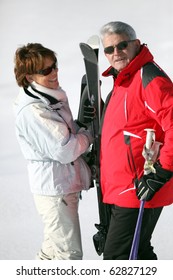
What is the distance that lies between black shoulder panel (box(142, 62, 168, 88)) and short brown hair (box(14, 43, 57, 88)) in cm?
48

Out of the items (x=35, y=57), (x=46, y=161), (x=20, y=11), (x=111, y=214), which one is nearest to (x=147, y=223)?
(x=111, y=214)

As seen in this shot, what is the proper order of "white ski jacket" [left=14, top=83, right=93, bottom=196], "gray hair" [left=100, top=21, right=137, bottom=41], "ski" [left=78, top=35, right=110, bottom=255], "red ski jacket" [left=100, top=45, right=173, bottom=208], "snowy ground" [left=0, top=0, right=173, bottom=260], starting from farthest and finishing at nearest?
1. "snowy ground" [left=0, top=0, right=173, bottom=260]
2. "ski" [left=78, top=35, right=110, bottom=255]
3. "white ski jacket" [left=14, top=83, right=93, bottom=196]
4. "gray hair" [left=100, top=21, right=137, bottom=41]
5. "red ski jacket" [left=100, top=45, right=173, bottom=208]

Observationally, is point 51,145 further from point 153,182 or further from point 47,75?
point 153,182

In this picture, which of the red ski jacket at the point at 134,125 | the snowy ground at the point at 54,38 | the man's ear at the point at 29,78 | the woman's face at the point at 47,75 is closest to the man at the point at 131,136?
the red ski jacket at the point at 134,125

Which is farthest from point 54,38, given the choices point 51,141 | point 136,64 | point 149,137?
point 149,137

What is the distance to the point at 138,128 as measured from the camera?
6.59ft

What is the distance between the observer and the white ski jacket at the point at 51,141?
219cm

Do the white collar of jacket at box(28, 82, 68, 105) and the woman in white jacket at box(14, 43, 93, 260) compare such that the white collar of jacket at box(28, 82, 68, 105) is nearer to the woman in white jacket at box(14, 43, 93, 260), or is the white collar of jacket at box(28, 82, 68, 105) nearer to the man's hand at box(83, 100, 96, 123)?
the woman in white jacket at box(14, 43, 93, 260)

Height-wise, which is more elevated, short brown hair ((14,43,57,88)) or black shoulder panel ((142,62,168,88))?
short brown hair ((14,43,57,88))

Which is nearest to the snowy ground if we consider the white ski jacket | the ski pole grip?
the white ski jacket

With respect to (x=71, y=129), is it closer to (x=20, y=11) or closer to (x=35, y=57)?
(x=35, y=57)

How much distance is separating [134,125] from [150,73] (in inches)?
8.7

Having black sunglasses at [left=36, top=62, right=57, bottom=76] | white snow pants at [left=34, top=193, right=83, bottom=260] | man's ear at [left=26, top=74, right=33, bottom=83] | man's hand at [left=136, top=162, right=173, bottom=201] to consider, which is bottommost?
white snow pants at [left=34, top=193, right=83, bottom=260]

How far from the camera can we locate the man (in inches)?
75.6
